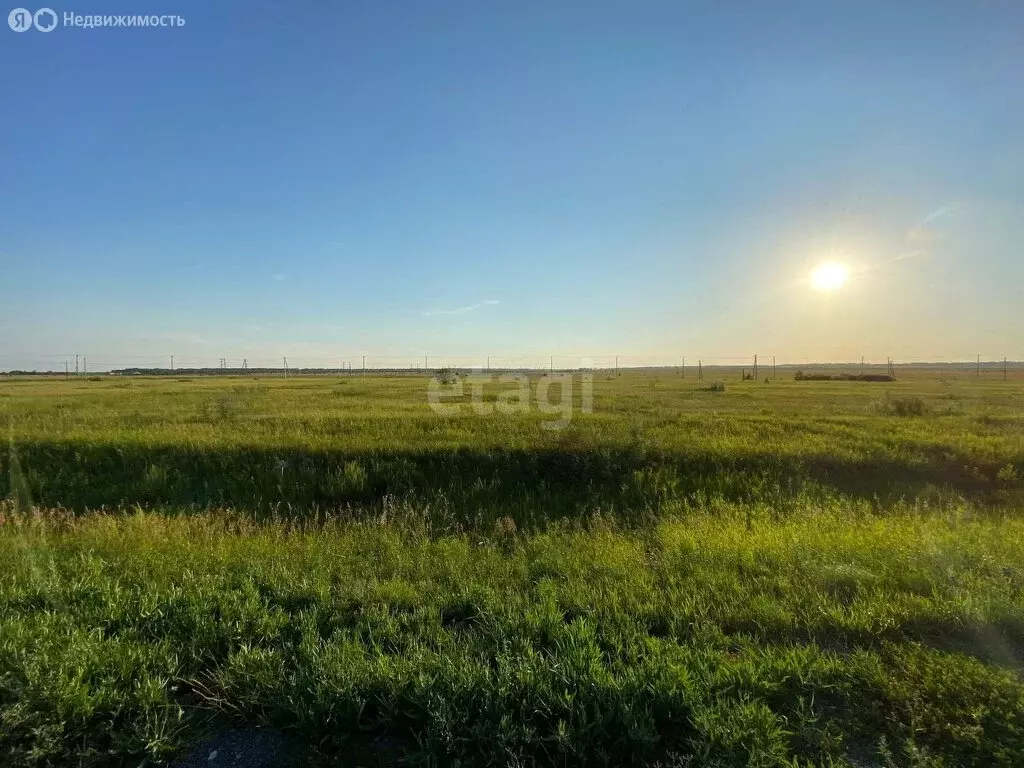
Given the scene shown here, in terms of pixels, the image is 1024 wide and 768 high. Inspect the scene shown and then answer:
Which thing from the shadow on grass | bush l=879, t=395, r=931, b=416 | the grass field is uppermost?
bush l=879, t=395, r=931, b=416

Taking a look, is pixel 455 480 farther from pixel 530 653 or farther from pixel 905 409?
pixel 905 409

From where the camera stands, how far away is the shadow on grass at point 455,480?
9.38 meters

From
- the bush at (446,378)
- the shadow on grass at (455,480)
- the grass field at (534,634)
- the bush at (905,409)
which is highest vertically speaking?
the bush at (446,378)

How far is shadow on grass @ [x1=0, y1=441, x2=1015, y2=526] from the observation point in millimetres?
9383

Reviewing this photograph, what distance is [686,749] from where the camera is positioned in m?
2.62

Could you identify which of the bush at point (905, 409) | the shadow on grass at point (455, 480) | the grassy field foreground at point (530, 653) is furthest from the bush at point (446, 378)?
the grassy field foreground at point (530, 653)

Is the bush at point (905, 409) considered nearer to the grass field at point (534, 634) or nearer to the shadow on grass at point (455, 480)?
the shadow on grass at point (455, 480)

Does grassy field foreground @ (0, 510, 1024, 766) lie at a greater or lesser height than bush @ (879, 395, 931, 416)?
lesser

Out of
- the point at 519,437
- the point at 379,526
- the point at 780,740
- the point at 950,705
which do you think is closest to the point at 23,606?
the point at 379,526

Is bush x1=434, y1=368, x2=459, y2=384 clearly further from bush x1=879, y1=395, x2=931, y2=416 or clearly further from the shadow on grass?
the shadow on grass

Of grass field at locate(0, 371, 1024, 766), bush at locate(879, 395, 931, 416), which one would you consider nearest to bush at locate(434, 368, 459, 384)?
bush at locate(879, 395, 931, 416)

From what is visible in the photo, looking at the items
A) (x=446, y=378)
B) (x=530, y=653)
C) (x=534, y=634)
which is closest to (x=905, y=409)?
(x=534, y=634)

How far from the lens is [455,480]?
412 inches

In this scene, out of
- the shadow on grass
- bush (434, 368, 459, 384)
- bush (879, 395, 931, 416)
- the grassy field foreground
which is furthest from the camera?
bush (434, 368, 459, 384)
